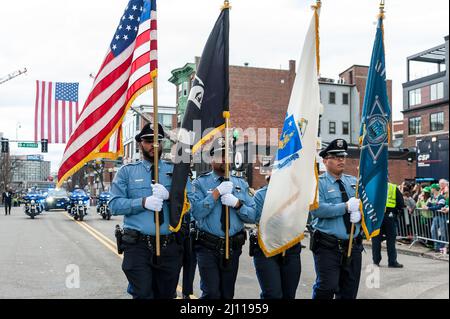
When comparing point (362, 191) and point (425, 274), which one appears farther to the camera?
point (425, 274)

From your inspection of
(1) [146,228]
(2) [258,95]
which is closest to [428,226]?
(1) [146,228]

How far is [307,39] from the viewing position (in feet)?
17.7

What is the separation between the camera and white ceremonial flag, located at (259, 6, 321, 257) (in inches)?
201

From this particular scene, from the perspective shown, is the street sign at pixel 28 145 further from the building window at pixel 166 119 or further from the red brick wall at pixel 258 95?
the building window at pixel 166 119

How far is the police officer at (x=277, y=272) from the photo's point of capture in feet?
16.6

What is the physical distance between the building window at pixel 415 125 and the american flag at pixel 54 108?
46.4 meters

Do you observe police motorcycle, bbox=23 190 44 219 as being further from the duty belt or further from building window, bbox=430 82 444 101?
building window, bbox=430 82 444 101

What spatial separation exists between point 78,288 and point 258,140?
33533mm

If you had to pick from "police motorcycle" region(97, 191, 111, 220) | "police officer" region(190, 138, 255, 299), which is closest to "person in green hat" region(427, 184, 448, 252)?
"police officer" region(190, 138, 255, 299)

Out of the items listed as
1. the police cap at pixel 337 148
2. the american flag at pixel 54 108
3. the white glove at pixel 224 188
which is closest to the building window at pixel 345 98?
the american flag at pixel 54 108

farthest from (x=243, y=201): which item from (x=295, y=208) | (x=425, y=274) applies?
(x=425, y=274)
